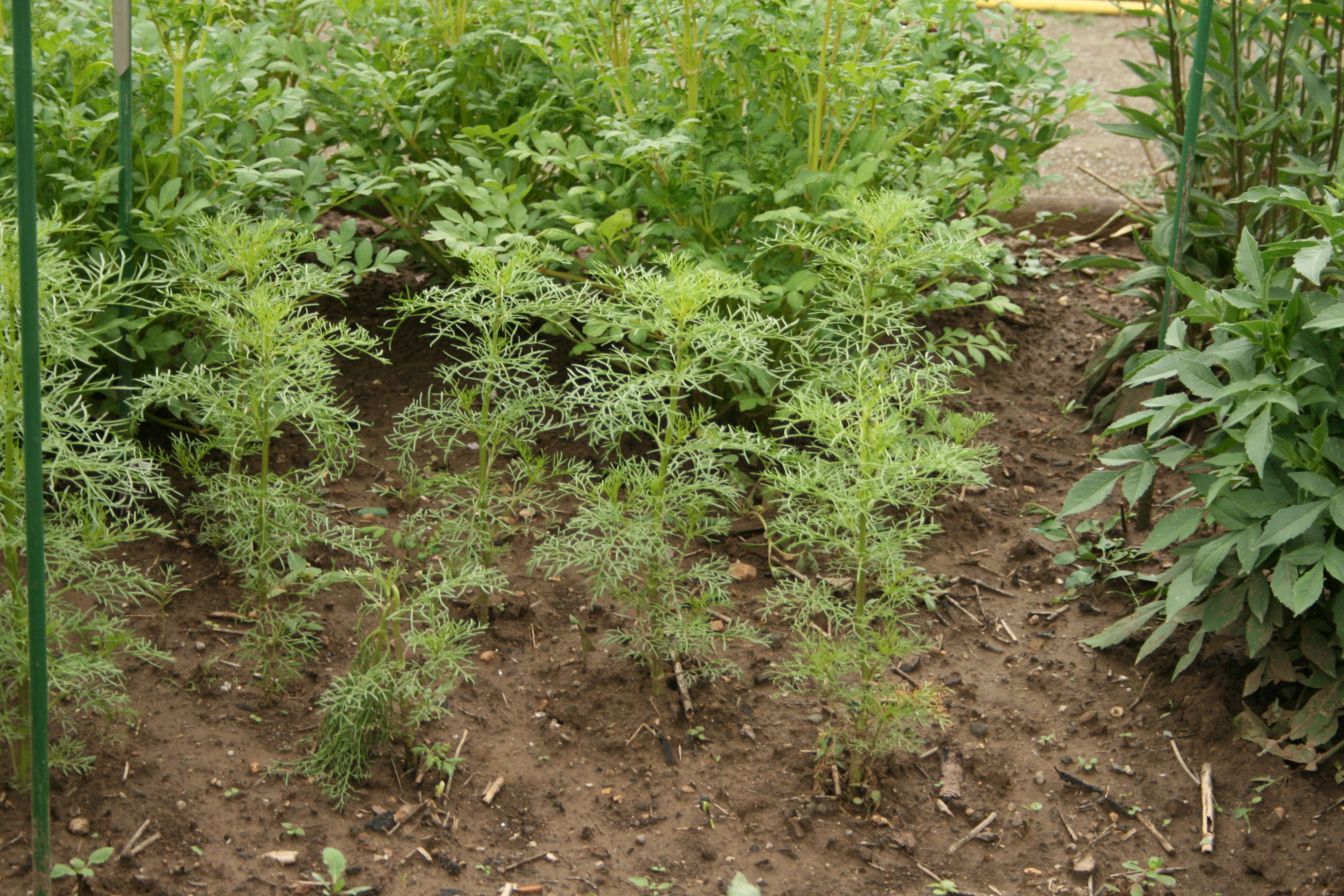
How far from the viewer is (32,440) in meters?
1.99

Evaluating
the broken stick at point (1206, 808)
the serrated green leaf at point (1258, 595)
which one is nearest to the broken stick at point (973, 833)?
the broken stick at point (1206, 808)

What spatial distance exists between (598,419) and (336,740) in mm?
871

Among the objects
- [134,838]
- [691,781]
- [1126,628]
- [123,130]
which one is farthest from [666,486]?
[123,130]

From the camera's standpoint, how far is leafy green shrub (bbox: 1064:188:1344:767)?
2.58 metres

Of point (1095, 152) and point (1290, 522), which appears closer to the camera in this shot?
point (1290, 522)

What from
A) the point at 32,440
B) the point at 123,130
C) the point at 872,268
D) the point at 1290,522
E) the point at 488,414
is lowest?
the point at 488,414

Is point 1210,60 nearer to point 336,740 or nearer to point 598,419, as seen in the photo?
point 598,419

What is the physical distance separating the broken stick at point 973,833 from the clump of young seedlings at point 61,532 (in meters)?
1.73

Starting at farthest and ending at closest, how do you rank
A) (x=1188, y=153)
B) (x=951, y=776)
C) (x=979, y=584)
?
(x=979, y=584), (x=1188, y=153), (x=951, y=776)

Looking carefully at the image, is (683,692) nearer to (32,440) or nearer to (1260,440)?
(1260,440)

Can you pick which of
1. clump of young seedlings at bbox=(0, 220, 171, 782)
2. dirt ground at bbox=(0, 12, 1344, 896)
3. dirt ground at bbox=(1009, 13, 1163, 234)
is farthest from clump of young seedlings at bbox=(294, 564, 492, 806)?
dirt ground at bbox=(1009, 13, 1163, 234)

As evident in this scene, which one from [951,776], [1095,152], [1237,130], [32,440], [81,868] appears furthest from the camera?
[1095,152]

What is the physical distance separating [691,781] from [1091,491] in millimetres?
1215

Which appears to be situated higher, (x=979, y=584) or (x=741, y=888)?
(x=979, y=584)
